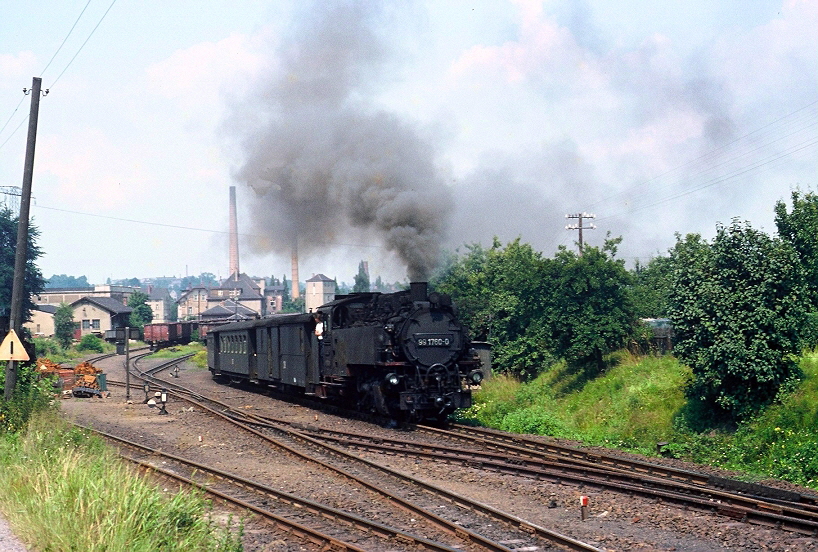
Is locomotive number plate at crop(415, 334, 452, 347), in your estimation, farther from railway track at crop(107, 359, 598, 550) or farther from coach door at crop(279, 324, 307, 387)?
coach door at crop(279, 324, 307, 387)

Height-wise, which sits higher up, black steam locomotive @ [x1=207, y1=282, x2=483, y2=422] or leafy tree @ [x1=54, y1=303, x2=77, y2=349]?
leafy tree @ [x1=54, y1=303, x2=77, y2=349]

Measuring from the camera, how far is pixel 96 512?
27.6ft

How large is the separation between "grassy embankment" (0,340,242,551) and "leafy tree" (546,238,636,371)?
15857 mm

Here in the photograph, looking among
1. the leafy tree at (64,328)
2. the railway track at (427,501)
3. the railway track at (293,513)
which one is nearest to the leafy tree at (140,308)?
the leafy tree at (64,328)

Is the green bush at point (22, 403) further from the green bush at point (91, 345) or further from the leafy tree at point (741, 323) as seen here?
the green bush at point (91, 345)

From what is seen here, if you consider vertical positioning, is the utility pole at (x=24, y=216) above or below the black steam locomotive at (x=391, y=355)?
above

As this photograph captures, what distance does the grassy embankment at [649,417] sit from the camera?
44.8 feet

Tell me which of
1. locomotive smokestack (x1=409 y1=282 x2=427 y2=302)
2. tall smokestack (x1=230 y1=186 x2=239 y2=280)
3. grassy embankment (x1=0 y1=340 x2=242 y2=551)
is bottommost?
grassy embankment (x1=0 y1=340 x2=242 y2=551)

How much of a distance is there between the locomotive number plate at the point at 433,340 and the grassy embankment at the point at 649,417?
2.50 meters

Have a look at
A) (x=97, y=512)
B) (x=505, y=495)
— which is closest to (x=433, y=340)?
(x=505, y=495)

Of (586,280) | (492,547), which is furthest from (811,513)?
(586,280)

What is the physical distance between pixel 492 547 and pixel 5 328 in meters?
24.9

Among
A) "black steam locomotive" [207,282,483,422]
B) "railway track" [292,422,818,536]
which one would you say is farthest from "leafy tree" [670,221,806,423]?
"black steam locomotive" [207,282,483,422]

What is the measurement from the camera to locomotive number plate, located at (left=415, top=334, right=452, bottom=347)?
18422mm
